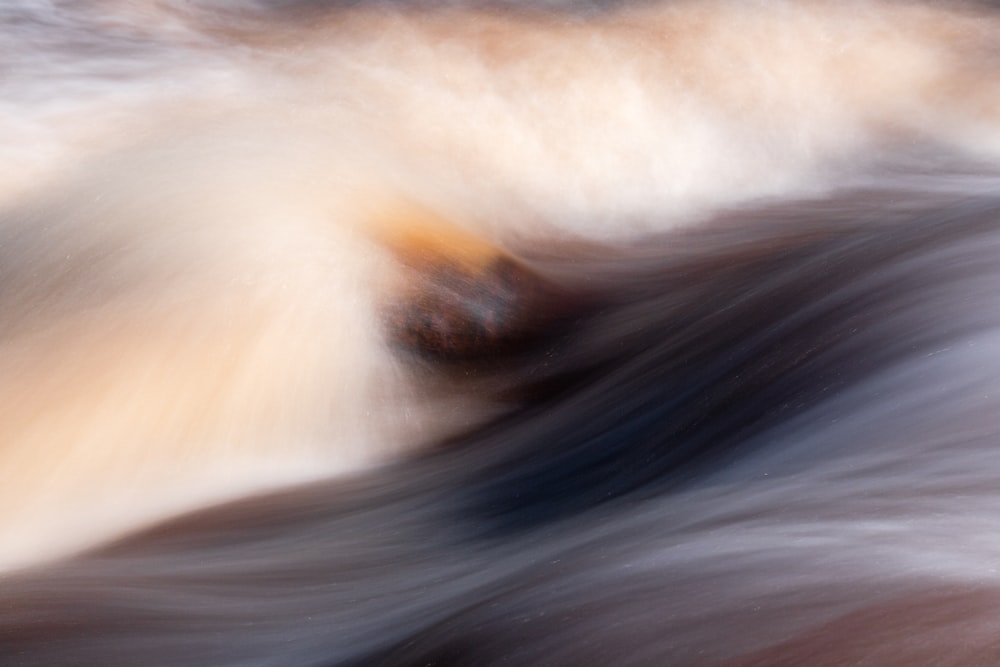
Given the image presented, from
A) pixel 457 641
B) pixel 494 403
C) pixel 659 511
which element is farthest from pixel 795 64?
pixel 457 641

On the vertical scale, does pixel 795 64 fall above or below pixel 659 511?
above

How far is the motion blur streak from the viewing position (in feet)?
3.21

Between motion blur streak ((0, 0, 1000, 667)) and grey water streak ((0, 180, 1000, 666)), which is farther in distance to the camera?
motion blur streak ((0, 0, 1000, 667))

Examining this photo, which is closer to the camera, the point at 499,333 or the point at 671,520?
the point at 671,520

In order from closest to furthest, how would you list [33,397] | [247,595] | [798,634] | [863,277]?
[798,634], [247,595], [863,277], [33,397]

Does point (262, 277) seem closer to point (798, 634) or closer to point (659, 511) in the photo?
point (659, 511)

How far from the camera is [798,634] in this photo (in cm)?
79

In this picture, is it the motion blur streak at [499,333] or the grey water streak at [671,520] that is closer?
the grey water streak at [671,520]

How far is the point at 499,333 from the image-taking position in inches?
78.6

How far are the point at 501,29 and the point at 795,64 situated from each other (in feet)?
2.29

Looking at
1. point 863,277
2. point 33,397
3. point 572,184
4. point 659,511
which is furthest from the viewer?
point 572,184

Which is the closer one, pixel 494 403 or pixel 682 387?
pixel 682 387

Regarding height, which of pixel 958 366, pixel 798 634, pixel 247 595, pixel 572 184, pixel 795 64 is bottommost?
pixel 247 595

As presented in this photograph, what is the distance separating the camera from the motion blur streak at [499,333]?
98 cm
